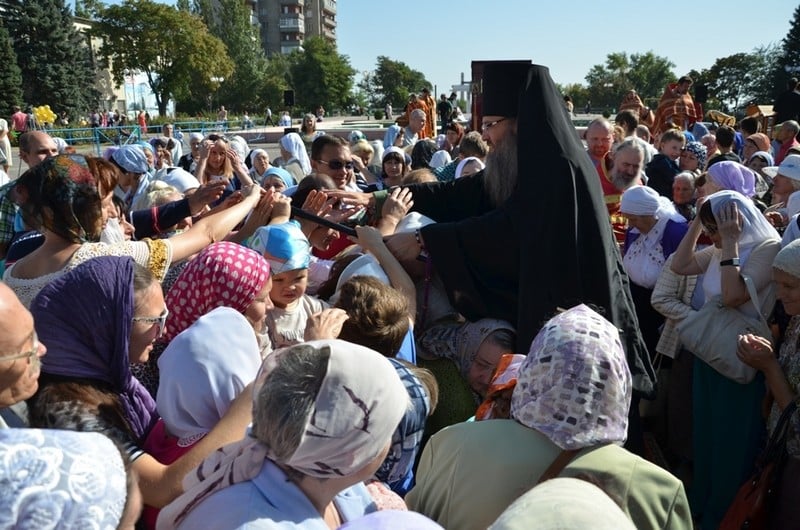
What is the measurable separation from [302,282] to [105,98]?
70.8 metres

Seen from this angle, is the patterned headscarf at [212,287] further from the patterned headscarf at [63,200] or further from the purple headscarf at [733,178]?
the purple headscarf at [733,178]

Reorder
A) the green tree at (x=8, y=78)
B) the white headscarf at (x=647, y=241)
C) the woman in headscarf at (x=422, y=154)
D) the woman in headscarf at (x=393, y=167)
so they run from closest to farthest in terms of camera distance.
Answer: the white headscarf at (x=647, y=241), the woman in headscarf at (x=393, y=167), the woman in headscarf at (x=422, y=154), the green tree at (x=8, y=78)

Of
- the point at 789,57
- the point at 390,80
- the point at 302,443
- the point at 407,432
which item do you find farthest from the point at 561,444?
the point at 390,80

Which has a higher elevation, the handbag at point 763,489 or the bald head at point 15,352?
the bald head at point 15,352

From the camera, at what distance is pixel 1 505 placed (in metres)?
1.05

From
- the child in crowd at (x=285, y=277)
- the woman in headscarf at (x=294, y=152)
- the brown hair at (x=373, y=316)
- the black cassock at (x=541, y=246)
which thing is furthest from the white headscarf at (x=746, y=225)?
the woman in headscarf at (x=294, y=152)

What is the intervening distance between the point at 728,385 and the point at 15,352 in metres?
3.28

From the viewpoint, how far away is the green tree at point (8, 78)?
39188 millimetres

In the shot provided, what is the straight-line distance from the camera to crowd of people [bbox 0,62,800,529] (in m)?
1.38

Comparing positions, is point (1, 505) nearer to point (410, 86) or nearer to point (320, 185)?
point (320, 185)

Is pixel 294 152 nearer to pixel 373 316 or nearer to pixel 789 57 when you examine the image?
pixel 373 316

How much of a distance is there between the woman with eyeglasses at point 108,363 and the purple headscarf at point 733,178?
14.0 ft

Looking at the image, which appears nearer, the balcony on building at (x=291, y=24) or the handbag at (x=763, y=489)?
the handbag at (x=763, y=489)

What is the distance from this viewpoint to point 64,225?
8.39 ft
